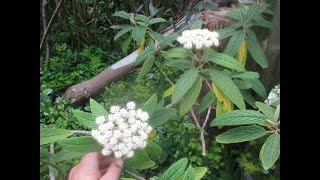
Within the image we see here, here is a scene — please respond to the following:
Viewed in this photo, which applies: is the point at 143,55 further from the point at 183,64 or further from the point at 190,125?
the point at 190,125

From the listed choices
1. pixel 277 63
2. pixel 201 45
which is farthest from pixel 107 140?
pixel 277 63

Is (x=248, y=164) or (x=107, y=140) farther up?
(x=107, y=140)

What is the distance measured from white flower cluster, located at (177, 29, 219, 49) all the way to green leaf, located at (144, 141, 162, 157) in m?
0.27

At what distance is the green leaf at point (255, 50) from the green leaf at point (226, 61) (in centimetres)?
7

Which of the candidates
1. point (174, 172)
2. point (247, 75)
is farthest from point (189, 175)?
point (247, 75)

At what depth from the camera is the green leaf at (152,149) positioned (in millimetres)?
1263

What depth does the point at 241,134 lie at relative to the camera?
131cm

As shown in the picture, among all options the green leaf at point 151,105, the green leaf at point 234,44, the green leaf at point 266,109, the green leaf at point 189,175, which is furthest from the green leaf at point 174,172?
the green leaf at point 234,44

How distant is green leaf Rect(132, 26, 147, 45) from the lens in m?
1.42
